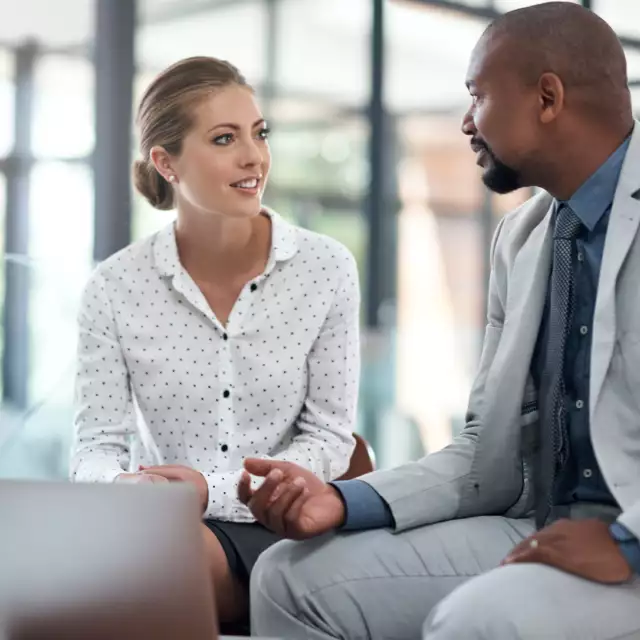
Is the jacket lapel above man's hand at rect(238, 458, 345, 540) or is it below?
above

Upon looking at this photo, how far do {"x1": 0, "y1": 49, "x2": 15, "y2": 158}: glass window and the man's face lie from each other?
240 centimetres

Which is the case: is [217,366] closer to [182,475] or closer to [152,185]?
[182,475]

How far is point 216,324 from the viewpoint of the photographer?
2172 mm

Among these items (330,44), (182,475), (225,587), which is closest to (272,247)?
(182,475)

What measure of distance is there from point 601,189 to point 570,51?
0.20 metres

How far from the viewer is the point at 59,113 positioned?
146 inches

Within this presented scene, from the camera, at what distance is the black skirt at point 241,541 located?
1944 millimetres

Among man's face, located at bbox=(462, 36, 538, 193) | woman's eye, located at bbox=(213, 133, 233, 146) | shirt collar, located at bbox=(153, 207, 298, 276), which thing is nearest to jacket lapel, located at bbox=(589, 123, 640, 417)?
man's face, located at bbox=(462, 36, 538, 193)

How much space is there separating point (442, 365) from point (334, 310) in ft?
7.83

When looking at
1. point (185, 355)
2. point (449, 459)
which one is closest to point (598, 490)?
point (449, 459)

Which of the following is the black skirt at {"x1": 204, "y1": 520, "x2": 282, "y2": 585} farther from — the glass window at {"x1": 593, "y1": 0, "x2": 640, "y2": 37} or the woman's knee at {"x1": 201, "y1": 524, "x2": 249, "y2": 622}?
the glass window at {"x1": 593, "y1": 0, "x2": 640, "y2": 37}

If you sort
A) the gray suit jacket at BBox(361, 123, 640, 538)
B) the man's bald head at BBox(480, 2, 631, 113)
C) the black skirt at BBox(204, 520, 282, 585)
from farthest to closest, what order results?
the black skirt at BBox(204, 520, 282, 585)
the man's bald head at BBox(480, 2, 631, 113)
the gray suit jacket at BBox(361, 123, 640, 538)

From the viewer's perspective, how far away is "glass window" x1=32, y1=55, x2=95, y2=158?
3.68 meters

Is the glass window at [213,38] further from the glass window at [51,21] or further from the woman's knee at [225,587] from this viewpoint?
the woman's knee at [225,587]
